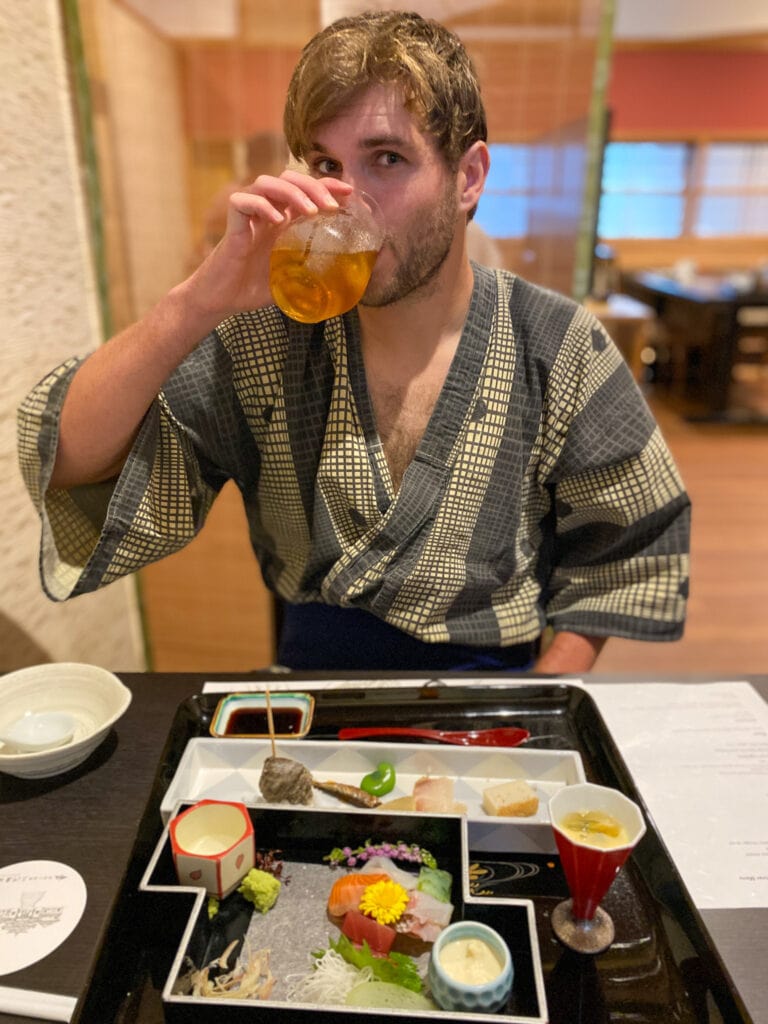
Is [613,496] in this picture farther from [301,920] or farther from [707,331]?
[707,331]

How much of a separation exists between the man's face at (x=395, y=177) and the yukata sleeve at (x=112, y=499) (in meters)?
0.36

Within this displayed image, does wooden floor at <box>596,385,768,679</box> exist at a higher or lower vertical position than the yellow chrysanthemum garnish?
lower

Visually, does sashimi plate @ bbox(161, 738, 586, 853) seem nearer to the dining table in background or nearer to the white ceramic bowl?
the white ceramic bowl

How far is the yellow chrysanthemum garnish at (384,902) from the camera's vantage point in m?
0.77

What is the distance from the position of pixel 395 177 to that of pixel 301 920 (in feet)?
3.09

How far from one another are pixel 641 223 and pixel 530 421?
29.4 feet

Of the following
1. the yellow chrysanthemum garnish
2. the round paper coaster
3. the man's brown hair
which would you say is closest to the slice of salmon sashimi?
the yellow chrysanthemum garnish

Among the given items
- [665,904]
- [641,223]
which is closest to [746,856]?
[665,904]

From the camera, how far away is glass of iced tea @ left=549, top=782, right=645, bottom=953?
2.40 ft

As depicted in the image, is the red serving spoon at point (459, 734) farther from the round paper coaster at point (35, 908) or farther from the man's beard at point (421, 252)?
the man's beard at point (421, 252)

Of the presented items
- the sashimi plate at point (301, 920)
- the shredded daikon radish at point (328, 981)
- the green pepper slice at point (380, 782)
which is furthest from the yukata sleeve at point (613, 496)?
the shredded daikon radish at point (328, 981)

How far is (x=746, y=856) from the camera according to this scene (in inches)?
34.4

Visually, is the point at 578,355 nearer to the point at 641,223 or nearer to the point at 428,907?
the point at 428,907

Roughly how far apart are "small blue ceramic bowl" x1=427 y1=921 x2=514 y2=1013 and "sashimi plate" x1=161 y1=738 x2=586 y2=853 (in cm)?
23
